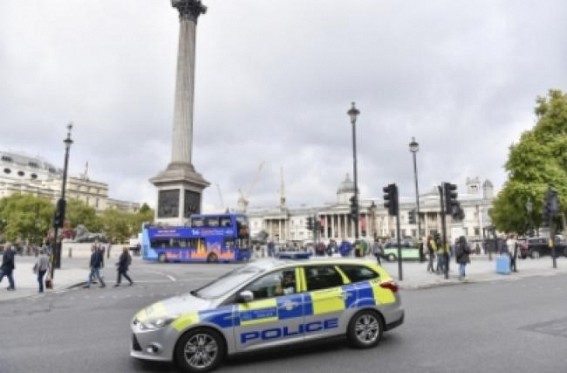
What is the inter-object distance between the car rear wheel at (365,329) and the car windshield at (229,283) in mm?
1778

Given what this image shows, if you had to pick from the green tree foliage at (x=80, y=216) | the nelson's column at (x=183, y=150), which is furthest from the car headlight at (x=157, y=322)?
the green tree foliage at (x=80, y=216)

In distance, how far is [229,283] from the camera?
715 cm

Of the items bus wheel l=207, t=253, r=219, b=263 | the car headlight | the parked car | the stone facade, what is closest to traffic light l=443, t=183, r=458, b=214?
the car headlight

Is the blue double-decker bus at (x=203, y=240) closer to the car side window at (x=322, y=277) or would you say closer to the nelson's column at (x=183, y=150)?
the nelson's column at (x=183, y=150)

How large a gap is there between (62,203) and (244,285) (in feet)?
64.2

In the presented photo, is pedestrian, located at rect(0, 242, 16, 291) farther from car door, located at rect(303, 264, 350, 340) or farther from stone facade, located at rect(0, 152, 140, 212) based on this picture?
stone facade, located at rect(0, 152, 140, 212)

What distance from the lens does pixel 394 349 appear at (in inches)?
286

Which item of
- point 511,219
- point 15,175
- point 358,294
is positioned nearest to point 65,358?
point 358,294

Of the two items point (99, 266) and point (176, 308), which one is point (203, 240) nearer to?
point (99, 266)

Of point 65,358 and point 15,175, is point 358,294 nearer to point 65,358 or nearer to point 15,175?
point 65,358

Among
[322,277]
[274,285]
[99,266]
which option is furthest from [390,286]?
[99,266]

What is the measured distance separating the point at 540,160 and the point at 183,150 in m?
33.4

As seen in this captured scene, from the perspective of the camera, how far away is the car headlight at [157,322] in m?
6.18

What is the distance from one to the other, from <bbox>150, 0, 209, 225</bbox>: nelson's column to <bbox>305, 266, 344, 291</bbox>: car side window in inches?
1333
